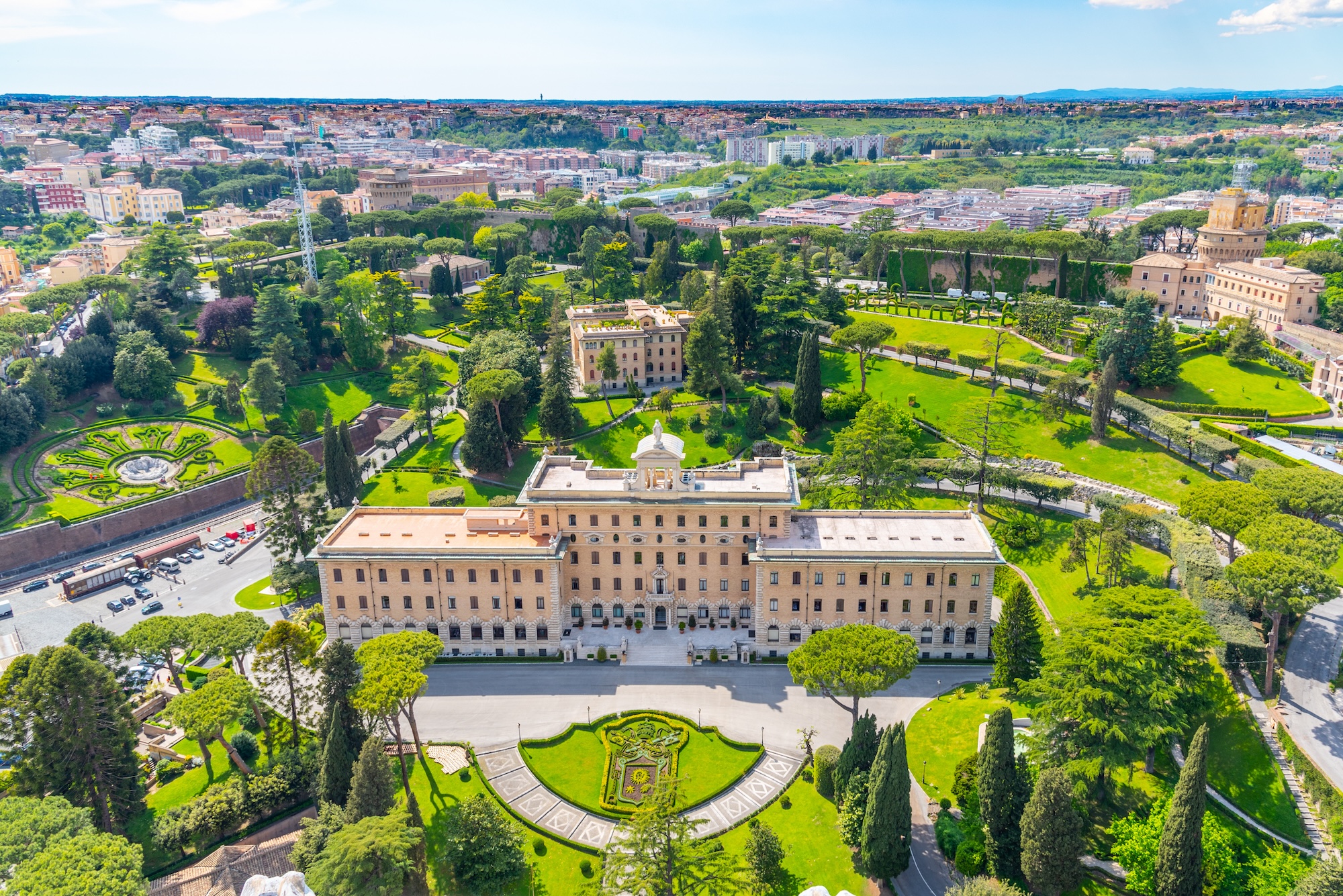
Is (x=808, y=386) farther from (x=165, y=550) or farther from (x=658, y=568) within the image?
(x=165, y=550)

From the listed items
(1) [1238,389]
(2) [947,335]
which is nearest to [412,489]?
(2) [947,335]

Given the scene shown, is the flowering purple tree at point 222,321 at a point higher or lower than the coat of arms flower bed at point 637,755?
higher

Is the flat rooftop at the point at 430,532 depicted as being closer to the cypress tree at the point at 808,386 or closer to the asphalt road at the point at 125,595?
the asphalt road at the point at 125,595

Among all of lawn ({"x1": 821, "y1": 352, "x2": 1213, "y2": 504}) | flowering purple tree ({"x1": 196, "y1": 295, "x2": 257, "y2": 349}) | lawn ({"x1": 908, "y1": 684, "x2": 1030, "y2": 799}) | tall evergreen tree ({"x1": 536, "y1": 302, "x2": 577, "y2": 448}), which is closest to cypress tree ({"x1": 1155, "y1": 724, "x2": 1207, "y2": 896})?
lawn ({"x1": 908, "y1": 684, "x2": 1030, "y2": 799})

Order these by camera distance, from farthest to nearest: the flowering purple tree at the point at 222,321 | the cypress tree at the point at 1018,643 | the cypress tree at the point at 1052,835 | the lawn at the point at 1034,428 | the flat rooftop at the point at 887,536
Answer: the flowering purple tree at the point at 222,321 < the lawn at the point at 1034,428 < the flat rooftop at the point at 887,536 < the cypress tree at the point at 1018,643 < the cypress tree at the point at 1052,835

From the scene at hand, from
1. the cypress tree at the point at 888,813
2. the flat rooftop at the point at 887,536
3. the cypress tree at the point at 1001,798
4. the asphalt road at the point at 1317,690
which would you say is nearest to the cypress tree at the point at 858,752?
the cypress tree at the point at 888,813

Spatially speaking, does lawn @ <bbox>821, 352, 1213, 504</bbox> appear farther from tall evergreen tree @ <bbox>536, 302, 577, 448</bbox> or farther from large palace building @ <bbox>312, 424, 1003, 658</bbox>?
tall evergreen tree @ <bbox>536, 302, 577, 448</bbox>
